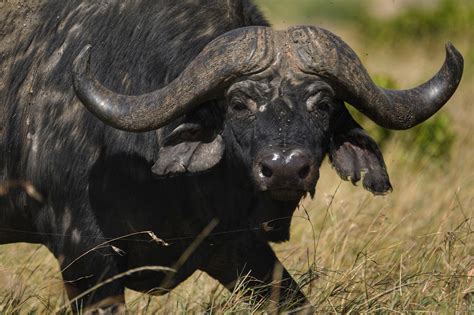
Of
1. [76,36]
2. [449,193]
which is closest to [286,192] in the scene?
[76,36]

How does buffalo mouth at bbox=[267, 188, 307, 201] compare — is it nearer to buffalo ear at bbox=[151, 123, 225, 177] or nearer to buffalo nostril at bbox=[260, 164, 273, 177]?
buffalo nostril at bbox=[260, 164, 273, 177]

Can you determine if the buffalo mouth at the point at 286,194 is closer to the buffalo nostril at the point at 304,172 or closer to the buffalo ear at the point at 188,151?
the buffalo nostril at the point at 304,172

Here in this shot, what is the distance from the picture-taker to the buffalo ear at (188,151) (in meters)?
5.60

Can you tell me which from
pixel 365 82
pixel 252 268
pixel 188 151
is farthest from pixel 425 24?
pixel 188 151

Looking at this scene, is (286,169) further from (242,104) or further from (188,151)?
(188,151)

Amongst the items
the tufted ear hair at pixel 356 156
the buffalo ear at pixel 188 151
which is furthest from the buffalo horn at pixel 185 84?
the tufted ear hair at pixel 356 156

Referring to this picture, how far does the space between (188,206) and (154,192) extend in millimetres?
172

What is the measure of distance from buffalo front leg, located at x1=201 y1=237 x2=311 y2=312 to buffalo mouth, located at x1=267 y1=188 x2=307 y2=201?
29.6 inches

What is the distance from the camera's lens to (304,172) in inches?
204

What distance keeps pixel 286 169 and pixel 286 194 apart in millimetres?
190

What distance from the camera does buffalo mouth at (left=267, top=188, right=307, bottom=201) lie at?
5.26 meters

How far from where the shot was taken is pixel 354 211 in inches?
302

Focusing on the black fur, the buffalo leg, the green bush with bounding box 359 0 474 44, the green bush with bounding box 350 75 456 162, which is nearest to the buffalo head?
the black fur

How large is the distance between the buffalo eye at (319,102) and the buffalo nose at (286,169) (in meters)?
0.32
